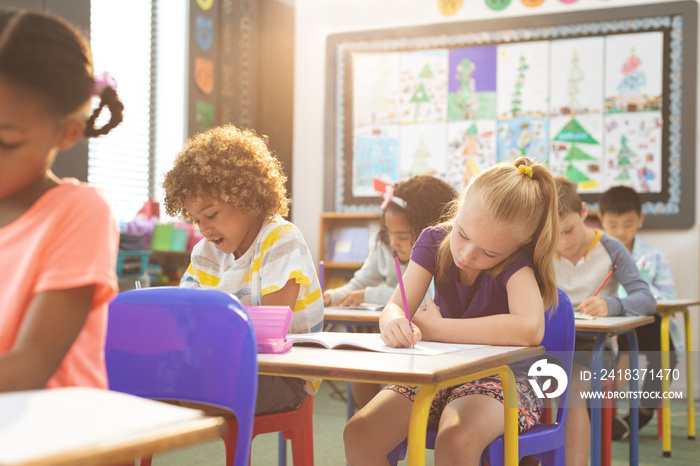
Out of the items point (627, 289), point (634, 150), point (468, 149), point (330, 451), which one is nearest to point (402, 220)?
point (627, 289)

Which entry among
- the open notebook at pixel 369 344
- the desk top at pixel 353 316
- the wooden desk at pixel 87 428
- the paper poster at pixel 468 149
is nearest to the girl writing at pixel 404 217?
the desk top at pixel 353 316

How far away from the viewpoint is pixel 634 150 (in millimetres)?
4293

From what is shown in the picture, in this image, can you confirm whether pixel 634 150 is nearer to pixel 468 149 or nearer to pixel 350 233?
pixel 468 149

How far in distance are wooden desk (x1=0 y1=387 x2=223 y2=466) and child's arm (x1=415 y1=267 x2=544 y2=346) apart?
0.91 meters

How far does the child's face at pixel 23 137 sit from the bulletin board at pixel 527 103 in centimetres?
389

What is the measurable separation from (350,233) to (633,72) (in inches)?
76.7

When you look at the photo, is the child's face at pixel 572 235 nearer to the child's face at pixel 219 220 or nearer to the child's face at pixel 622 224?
the child's face at pixel 622 224

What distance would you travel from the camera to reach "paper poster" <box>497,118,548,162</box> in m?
4.50

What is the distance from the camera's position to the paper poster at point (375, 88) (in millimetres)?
4859

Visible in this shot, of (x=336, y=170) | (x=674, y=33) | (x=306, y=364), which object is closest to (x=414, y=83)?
(x=336, y=170)

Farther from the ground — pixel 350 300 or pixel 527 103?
pixel 527 103

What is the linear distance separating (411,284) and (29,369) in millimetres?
1147

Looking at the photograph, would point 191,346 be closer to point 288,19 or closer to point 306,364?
point 306,364

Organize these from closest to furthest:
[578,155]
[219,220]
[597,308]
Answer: [219,220]
[597,308]
[578,155]
